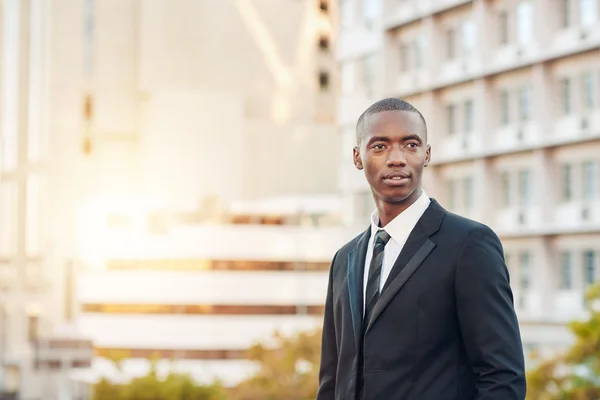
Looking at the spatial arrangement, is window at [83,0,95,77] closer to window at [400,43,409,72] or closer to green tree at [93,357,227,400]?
green tree at [93,357,227,400]

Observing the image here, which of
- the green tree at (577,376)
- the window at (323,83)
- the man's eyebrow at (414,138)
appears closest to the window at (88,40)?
the window at (323,83)

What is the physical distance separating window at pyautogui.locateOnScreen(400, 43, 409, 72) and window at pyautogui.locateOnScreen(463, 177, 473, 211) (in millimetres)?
6446

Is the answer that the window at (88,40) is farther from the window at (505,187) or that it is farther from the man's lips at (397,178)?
the man's lips at (397,178)

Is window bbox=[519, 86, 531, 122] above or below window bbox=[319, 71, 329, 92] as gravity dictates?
below

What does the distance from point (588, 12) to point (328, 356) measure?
119ft

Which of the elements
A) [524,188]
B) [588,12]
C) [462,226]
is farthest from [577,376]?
[462,226]

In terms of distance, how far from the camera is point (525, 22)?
43219mm

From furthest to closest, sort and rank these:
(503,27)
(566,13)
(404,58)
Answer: (404,58), (503,27), (566,13)

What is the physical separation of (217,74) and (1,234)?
34.5m

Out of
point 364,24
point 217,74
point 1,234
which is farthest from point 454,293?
point 1,234

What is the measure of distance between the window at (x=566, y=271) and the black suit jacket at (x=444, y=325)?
37.5 metres

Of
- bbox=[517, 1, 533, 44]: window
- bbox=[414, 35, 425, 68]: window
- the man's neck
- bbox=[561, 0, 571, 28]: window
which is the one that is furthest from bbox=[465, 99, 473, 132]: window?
the man's neck

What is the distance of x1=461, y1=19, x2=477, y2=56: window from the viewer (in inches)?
1825

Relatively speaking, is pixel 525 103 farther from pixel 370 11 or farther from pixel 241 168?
pixel 241 168
